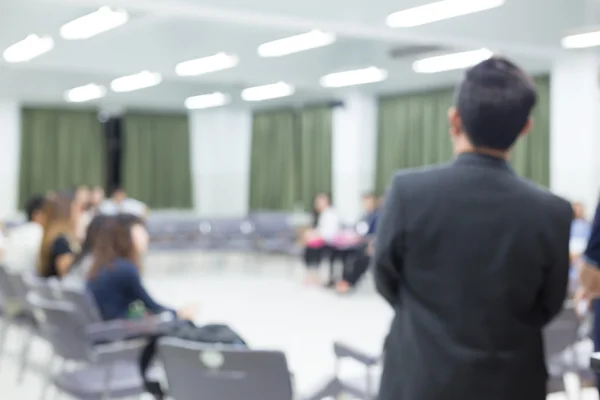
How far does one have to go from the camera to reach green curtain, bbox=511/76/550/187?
1177cm

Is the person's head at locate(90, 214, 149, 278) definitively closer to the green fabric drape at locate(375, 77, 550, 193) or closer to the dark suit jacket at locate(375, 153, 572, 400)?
the dark suit jacket at locate(375, 153, 572, 400)

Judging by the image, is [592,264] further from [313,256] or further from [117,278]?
[313,256]

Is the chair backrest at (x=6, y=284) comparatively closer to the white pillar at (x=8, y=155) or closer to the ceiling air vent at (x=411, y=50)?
the ceiling air vent at (x=411, y=50)

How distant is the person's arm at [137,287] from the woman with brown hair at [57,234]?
57.1 inches

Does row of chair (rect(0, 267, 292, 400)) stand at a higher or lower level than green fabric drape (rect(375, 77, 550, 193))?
lower

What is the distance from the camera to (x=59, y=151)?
55.4ft

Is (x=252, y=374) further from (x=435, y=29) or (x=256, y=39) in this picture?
(x=256, y=39)

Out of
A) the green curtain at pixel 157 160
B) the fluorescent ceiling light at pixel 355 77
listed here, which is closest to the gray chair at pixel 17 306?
the fluorescent ceiling light at pixel 355 77

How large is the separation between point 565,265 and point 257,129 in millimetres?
15346

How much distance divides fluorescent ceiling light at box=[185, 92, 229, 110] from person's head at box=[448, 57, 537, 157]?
45.8 ft

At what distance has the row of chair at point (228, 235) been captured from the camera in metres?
12.0

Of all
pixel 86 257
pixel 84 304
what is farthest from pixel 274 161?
pixel 84 304

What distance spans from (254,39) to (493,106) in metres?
9.03

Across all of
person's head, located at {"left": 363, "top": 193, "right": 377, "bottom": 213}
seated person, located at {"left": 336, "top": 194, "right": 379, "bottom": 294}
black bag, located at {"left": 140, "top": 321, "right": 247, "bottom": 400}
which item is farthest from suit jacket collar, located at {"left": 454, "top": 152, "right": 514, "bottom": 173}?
person's head, located at {"left": 363, "top": 193, "right": 377, "bottom": 213}
